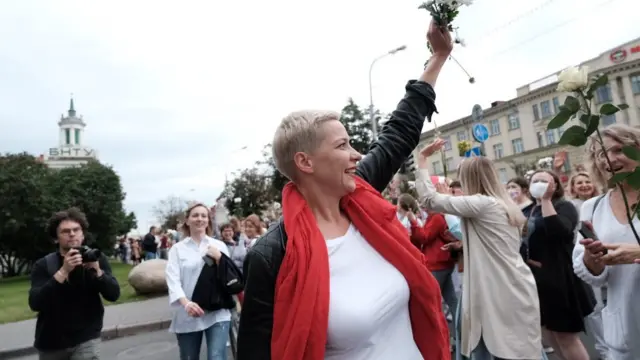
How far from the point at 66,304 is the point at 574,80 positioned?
12.0ft

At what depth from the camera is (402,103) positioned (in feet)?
7.22

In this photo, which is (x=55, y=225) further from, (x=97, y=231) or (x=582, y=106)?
(x=97, y=231)

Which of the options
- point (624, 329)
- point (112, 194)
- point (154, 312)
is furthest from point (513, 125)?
point (624, 329)

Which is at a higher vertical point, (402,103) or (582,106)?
(402,103)

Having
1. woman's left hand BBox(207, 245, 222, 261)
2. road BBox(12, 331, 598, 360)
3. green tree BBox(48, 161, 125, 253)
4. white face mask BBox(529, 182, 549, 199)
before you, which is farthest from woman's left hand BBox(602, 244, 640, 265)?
green tree BBox(48, 161, 125, 253)

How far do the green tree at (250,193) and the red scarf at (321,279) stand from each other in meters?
35.3

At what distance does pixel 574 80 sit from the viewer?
1555 mm

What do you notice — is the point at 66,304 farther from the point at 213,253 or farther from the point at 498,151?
the point at 498,151

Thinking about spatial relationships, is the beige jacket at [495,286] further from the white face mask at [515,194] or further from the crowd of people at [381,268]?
the white face mask at [515,194]

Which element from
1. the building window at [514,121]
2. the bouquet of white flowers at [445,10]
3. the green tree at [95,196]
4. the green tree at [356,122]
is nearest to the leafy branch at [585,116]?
the bouquet of white flowers at [445,10]

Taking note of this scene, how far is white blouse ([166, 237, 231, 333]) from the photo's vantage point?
419 centimetres

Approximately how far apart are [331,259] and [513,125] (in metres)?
54.3

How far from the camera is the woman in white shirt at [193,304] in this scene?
4180mm

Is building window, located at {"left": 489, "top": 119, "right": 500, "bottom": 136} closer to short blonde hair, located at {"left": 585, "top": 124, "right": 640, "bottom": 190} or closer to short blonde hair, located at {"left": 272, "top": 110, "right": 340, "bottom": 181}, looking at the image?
short blonde hair, located at {"left": 585, "top": 124, "right": 640, "bottom": 190}
